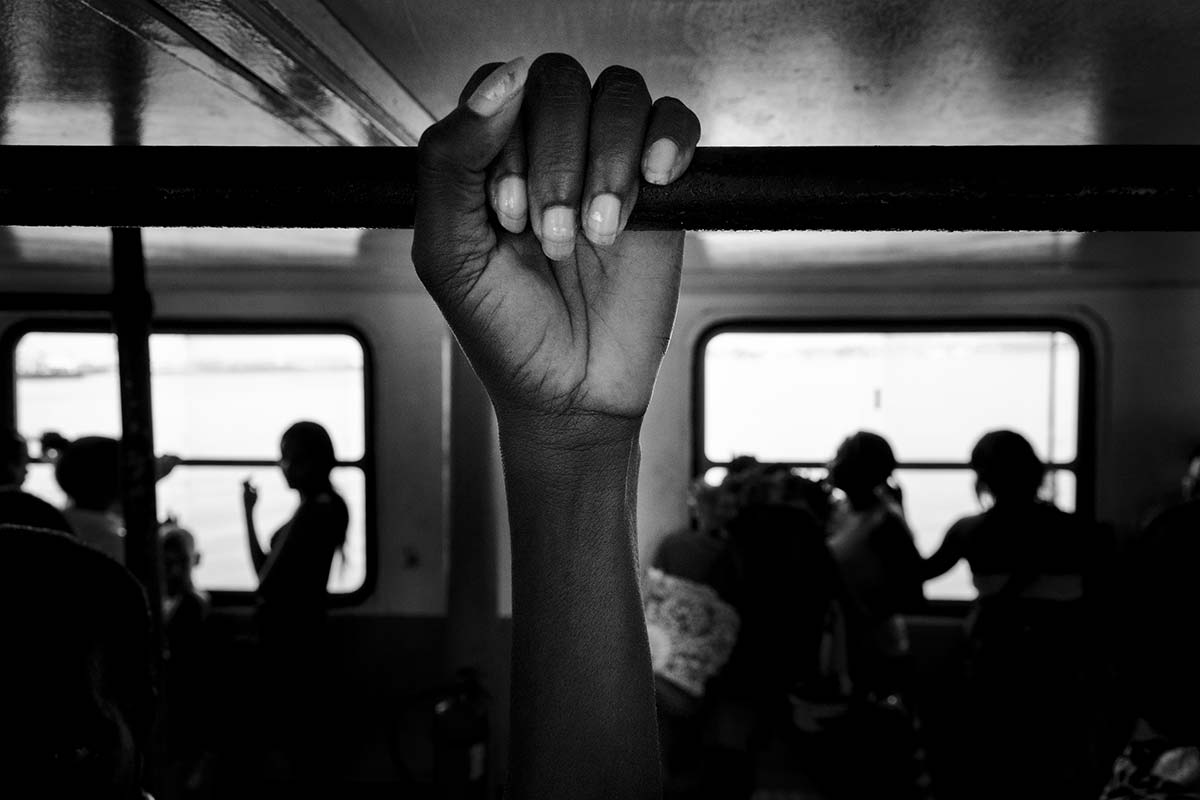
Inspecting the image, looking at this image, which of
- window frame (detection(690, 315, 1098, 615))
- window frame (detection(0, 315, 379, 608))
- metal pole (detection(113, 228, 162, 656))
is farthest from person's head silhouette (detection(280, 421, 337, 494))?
metal pole (detection(113, 228, 162, 656))

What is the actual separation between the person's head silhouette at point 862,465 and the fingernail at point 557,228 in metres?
3.43

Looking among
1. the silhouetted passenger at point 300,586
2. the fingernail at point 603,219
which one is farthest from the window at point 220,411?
the fingernail at point 603,219

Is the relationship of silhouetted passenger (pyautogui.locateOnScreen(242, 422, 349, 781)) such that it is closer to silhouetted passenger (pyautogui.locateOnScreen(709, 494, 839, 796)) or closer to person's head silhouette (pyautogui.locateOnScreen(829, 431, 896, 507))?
silhouetted passenger (pyautogui.locateOnScreen(709, 494, 839, 796))

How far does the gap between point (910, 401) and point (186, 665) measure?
28697mm

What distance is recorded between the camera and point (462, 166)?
61 cm

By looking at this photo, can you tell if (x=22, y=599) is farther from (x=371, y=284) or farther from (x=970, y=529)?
(x=371, y=284)

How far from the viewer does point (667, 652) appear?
3354 millimetres

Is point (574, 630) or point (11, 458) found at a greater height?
point (574, 630)

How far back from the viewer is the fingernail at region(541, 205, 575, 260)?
1.98 ft

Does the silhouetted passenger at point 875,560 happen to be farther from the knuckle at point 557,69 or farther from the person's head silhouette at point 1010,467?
the knuckle at point 557,69

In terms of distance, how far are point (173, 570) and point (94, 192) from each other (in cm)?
437

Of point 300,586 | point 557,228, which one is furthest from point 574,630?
point 300,586

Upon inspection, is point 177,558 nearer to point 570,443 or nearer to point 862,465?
point 862,465

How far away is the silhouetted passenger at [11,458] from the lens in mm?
3867
